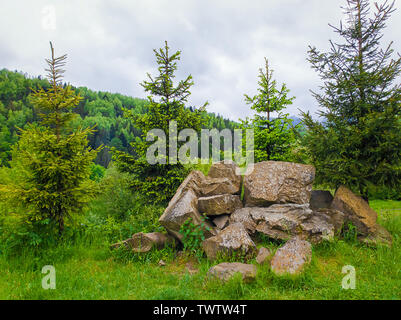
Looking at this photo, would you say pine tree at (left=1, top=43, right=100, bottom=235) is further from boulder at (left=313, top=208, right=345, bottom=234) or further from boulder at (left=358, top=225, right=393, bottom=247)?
boulder at (left=358, top=225, right=393, bottom=247)

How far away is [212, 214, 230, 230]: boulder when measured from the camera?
7.45 metres

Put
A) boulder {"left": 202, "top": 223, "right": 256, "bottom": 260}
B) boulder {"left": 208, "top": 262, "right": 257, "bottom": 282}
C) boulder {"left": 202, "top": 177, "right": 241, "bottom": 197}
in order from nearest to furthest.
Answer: boulder {"left": 208, "top": 262, "right": 257, "bottom": 282}
boulder {"left": 202, "top": 223, "right": 256, "bottom": 260}
boulder {"left": 202, "top": 177, "right": 241, "bottom": 197}

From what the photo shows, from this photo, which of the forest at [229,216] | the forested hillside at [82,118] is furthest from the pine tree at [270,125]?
the forested hillside at [82,118]

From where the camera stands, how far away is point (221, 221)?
7.59m

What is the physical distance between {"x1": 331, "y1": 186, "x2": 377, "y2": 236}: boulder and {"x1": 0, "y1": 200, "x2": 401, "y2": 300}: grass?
26.5 inches

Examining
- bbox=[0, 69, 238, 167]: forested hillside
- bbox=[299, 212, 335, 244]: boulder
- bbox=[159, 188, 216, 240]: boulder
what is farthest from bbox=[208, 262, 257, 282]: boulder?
bbox=[0, 69, 238, 167]: forested hillside

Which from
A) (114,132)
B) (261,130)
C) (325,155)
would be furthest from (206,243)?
(114,132)

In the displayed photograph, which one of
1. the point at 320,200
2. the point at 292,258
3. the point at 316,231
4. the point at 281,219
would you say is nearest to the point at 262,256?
the point at 292,258

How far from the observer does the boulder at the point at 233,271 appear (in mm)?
4984

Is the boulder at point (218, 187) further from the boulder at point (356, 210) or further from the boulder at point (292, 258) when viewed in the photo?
the boulder at point (356, 210)

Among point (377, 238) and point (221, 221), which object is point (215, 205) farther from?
point (377, 238)

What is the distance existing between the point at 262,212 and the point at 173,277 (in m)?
3.40
